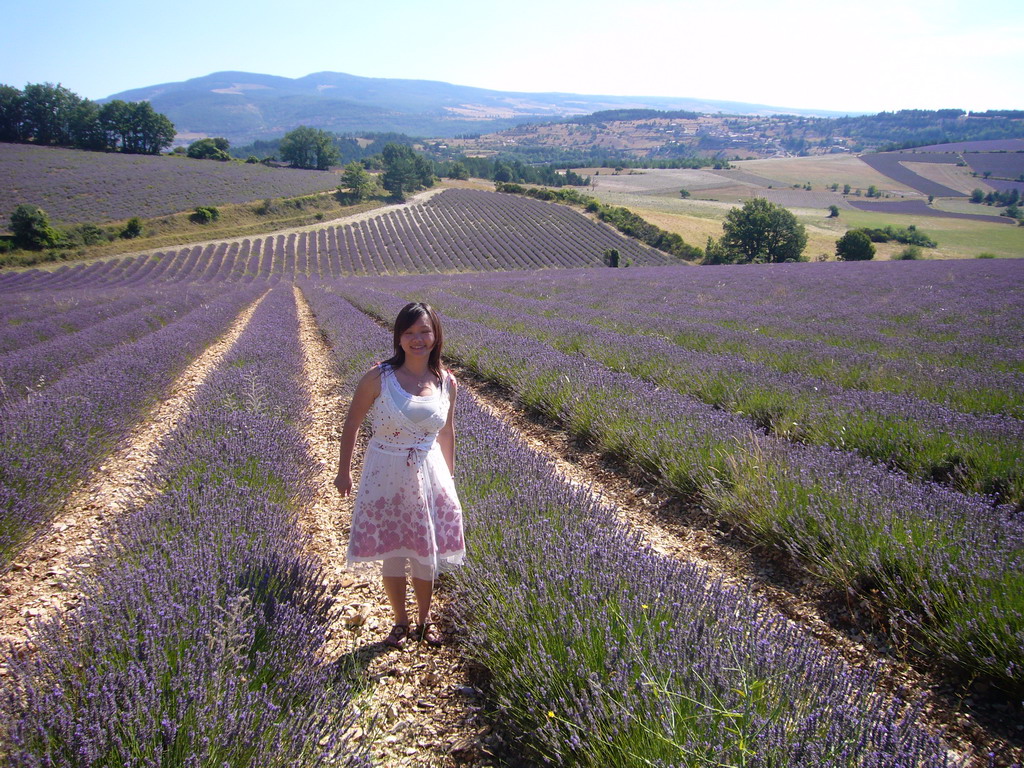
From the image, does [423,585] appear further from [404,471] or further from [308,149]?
[308,149]

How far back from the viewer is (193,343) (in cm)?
830

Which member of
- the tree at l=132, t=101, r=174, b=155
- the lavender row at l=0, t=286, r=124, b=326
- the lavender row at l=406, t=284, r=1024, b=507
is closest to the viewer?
the lavender row at l=406, t=284, r=1024, b=507

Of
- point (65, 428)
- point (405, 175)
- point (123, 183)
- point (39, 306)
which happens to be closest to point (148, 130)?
point (123, 183)

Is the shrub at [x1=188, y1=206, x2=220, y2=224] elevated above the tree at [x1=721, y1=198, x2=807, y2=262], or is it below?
above

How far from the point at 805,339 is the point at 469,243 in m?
34.1

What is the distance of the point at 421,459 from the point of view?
2244mm

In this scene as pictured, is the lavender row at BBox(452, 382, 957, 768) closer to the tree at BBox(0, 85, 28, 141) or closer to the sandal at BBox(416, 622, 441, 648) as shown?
the sandal at BBox(416, 622, 441, 648)

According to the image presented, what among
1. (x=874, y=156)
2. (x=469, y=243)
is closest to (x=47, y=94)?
(x=469, y=243)

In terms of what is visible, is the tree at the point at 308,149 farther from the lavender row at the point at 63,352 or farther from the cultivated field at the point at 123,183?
the lavender row at the point at 63,352

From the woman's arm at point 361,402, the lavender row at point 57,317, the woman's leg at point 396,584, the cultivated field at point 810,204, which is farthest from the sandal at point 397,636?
the cultivated field at point 810,204

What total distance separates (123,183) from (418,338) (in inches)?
2233

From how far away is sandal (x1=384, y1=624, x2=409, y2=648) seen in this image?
2344mm

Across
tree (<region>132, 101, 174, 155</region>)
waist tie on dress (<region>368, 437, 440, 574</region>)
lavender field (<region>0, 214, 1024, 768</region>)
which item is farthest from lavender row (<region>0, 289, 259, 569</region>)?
tree (<region>132, 101, 174, 155</region>)

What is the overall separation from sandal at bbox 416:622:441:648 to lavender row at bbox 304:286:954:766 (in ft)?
0.49
